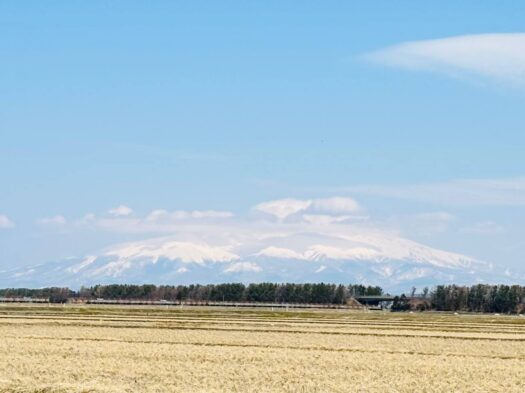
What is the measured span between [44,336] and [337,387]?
2794 centimetres

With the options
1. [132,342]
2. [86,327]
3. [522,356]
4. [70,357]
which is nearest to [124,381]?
[70,357]

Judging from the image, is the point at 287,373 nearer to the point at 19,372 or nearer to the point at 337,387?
the point at 337,387

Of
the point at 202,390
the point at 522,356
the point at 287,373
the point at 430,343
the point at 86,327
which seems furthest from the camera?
the point at 86,327

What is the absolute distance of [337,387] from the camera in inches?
1313

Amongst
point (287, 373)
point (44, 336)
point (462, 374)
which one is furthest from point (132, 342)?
point (462, 374)

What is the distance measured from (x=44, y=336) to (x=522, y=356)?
85.3 ft

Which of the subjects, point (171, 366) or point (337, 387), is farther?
point (171, 366)

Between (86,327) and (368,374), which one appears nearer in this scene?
(368,374)

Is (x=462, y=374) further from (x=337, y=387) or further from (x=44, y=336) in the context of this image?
(x=44, y=336)

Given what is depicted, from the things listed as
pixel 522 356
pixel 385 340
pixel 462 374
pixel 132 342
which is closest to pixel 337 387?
pixel 462 374

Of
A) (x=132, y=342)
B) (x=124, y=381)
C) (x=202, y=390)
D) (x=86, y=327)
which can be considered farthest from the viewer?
(x=86, y=327)

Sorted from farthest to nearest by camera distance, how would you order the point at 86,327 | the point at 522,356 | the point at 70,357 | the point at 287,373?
the point at 86,327 < the point at 522,356 < the point at 70,357 < the point at 287,373

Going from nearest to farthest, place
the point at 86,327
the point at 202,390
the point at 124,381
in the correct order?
the point at 202,390, the point at 124,381, the point at 86,327

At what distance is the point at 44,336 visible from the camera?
57125mm
